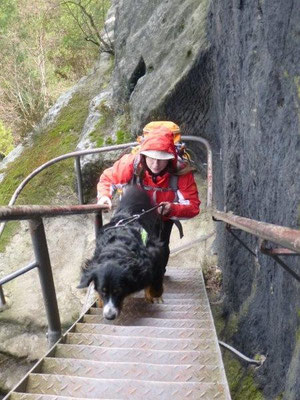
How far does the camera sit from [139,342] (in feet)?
10.5

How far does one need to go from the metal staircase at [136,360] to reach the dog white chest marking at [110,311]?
0.27 ft

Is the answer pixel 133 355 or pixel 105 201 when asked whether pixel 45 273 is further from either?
pixel 105 201

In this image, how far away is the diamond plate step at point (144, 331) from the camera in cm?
338

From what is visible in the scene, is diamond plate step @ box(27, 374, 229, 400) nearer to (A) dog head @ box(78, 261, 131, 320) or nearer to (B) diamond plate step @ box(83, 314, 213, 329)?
(A) dog head @ box(78, 261, 131, 320)

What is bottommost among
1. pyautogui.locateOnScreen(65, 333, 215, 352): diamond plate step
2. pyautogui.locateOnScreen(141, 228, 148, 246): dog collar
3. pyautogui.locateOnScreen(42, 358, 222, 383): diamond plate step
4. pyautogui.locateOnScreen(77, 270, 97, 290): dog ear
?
pyautogui.locateOnScreen(65, 333, 215, 352): diamond plate step

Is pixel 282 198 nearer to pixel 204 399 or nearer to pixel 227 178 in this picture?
pixel 204 399

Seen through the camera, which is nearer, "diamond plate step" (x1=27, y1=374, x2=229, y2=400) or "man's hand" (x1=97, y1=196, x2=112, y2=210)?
"diamond plate step" (x1=27, y1=374, x2=229, y2=400)

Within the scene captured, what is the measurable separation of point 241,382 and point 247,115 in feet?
6.98

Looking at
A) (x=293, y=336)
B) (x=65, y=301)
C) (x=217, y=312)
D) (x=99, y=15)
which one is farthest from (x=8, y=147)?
(x=293, y=336)

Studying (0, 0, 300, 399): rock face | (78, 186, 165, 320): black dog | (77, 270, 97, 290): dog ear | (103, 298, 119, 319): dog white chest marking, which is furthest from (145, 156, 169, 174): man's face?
(103, 298, 119, 319): dog white chest marking

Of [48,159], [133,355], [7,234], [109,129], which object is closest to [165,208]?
[133,355]

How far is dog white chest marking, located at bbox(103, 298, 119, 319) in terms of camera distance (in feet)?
11.6

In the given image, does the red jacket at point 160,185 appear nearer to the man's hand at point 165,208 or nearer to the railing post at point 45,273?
the man's hand at point 165,208

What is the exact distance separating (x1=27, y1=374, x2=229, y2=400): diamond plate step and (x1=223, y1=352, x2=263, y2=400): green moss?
881 mm
